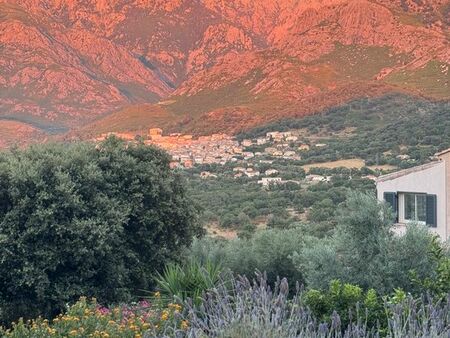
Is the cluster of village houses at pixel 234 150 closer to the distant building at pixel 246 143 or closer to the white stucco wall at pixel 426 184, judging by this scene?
the distant building at pixel 246 143

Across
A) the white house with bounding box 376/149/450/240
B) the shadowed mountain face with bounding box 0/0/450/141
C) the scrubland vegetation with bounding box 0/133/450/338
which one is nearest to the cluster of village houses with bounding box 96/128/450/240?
the white house with bounding box 376/149/450/240

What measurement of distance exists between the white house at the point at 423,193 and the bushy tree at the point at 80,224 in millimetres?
9295

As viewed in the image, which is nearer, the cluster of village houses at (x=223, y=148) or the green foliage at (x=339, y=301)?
the green foliage at (x=339, y=301)

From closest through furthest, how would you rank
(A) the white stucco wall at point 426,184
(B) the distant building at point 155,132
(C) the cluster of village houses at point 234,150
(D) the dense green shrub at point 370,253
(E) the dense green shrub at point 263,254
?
(D) the dense green shrub at point 370,253
(E) the dense green shrub at point 263,254
(A) the white stucco wall at point 426,184
(C) the cluster of village houses at point 234,150
(B) the distant building at point 155,132

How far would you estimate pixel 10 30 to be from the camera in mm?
160750

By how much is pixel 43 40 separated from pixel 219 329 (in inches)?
6484

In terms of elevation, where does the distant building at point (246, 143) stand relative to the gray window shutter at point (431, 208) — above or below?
above

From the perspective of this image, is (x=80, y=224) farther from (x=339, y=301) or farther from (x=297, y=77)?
(x=297, y=77)

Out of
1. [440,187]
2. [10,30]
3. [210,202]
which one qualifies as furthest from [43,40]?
[440,187]

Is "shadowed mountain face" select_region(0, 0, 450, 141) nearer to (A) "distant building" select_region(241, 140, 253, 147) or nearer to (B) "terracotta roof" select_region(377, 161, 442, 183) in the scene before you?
(A) "distant building" select_region(241, 140, 253, 147)

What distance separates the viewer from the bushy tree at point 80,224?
13656 millimetres

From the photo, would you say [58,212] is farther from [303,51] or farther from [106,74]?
[106,74]

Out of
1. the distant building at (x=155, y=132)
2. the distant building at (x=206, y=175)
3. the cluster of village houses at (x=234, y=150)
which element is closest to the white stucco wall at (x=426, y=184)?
the cluster of village houses at (x=234, y=150)

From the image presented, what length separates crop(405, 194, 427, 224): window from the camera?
77.5 feet
